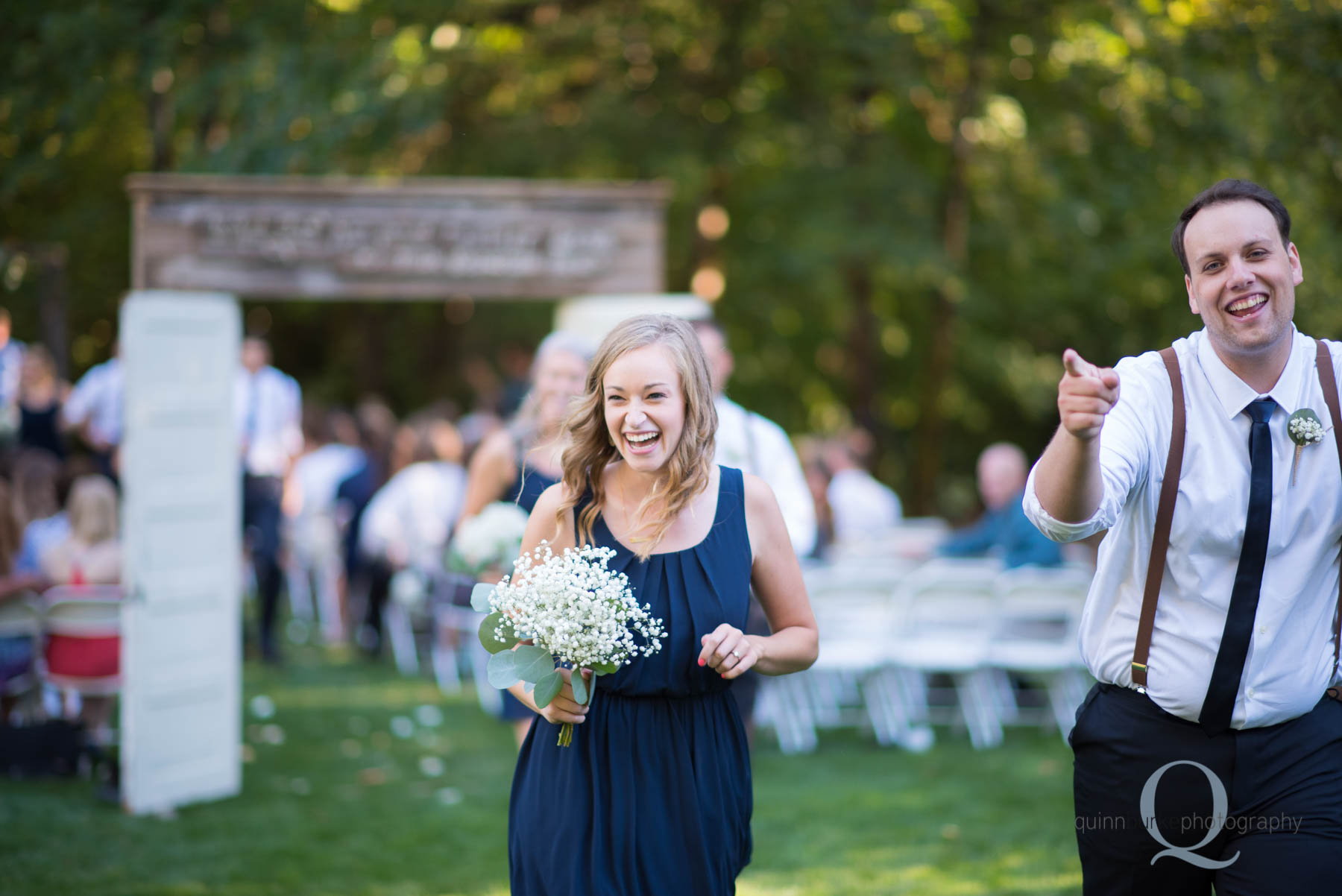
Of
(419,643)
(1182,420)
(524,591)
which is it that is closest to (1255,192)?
(1182,420)

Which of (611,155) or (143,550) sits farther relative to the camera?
(611,155)

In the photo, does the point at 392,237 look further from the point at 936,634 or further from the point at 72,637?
the point at 936,634

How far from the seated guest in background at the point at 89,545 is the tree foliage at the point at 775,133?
3816 mm

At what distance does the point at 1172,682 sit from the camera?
2.92 metres

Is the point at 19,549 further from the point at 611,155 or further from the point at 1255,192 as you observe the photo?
the point at 611,155

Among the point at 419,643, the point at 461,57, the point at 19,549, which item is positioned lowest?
the point at 419,643

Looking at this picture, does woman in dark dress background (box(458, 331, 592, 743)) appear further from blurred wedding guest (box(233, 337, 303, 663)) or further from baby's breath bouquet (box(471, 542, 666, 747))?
blurred wedding guest (box(233, 337, 303, 663))

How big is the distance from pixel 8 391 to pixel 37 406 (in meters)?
0.29

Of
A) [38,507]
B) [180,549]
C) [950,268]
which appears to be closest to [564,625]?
[180,549]

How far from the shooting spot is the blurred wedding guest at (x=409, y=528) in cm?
1126

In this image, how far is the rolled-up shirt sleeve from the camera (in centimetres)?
273

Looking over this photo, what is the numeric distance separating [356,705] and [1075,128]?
9.70 m

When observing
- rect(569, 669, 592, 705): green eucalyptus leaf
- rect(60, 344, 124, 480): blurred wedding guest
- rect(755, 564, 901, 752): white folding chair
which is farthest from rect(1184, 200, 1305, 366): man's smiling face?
rect(60, 344, 124, 480): blurred wedding guest

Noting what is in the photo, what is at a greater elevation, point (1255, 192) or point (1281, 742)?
point (1255, 192)
